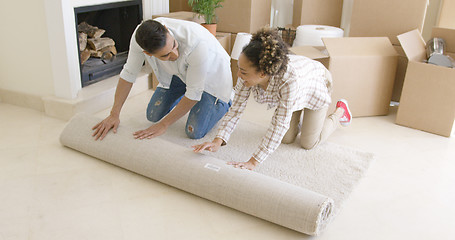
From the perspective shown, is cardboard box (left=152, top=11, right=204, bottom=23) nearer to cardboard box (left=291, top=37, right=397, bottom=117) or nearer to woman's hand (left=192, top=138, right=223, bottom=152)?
cardboard box (left=291, top=37, right=397, bottom=117)

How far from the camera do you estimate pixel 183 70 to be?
215 cm

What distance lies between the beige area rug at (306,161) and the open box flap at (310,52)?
23.1 inches

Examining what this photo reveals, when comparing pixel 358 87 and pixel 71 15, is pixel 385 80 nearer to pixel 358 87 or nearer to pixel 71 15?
pixel 358 87

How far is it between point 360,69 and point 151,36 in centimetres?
150

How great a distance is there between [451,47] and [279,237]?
6.28 feet

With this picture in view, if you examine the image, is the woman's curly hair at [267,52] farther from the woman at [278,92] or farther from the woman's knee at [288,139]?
the woman's knee at [288,139]

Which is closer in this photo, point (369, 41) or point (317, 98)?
point (317, 98)

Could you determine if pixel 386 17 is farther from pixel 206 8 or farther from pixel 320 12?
pixel 206 8

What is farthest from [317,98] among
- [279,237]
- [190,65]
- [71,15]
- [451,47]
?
[71,15]

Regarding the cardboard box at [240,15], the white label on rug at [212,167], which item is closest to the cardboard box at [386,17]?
the cardboard box at [240,15]

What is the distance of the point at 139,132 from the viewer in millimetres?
2033

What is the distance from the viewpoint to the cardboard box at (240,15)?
322cm

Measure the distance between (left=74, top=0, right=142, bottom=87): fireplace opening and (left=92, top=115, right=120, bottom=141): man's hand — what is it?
0.76 m

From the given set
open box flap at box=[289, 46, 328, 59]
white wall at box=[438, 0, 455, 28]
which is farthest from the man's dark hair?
white wall at box=[438, 0, 455, 28]
